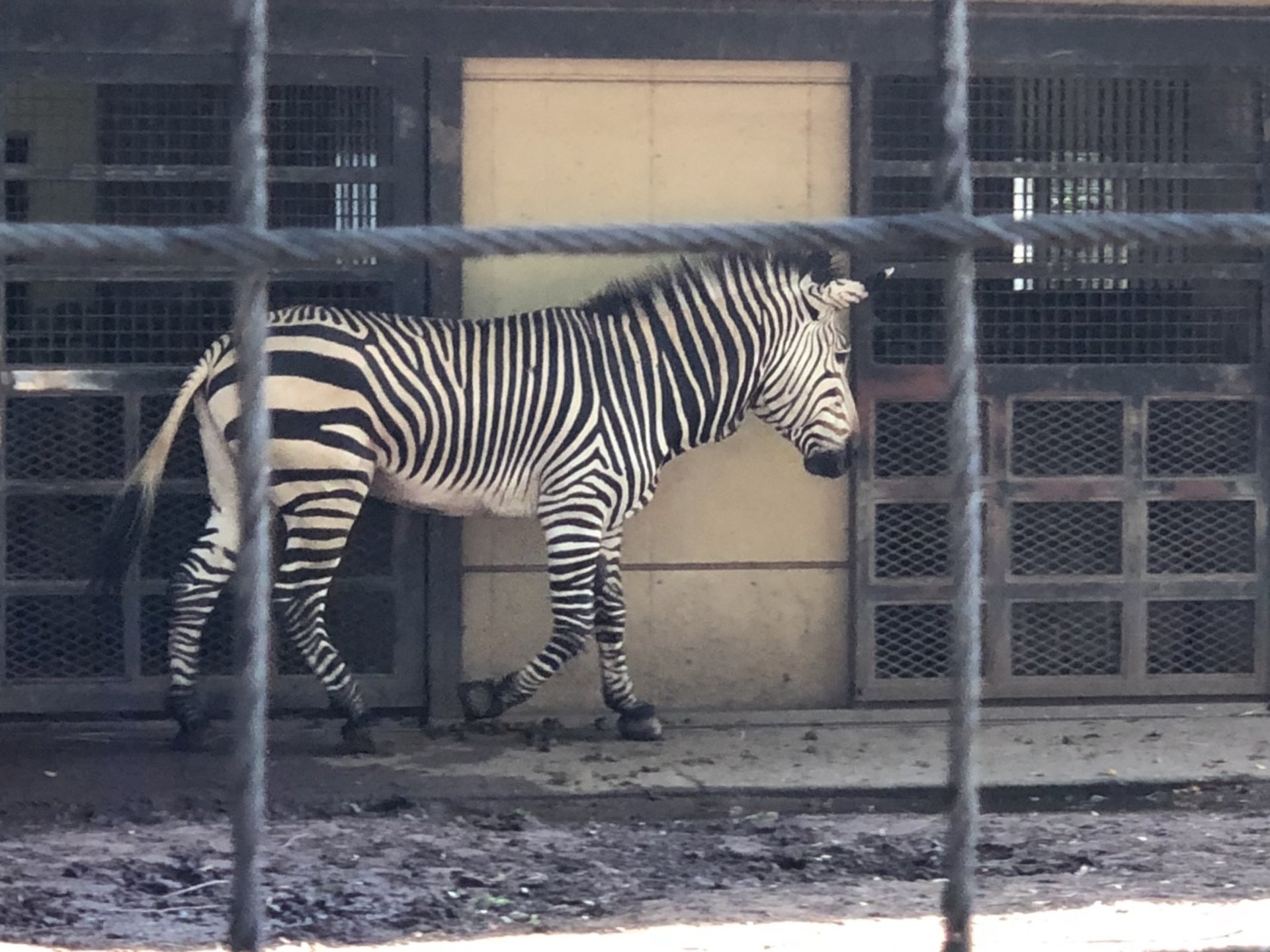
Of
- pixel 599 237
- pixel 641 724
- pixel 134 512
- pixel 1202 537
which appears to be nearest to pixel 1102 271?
pixel 1202 537

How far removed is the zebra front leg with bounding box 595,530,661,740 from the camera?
21.0ft

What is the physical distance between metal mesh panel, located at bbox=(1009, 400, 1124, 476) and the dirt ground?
167 cm

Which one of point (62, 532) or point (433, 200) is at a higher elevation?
point (433, 200)

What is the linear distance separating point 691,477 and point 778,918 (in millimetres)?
3025

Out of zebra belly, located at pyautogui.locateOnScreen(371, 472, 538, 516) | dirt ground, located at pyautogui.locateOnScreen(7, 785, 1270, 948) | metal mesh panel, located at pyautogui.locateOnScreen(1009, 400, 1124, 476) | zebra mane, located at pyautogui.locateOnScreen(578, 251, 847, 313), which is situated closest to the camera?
dirt ground, located at pyautogui.locateOnScreen(7, 785, 1270, 948)

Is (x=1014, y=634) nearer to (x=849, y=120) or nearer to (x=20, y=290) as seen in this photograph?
(x=849, y=120)

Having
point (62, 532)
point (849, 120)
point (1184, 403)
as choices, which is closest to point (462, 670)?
point (62, 532)

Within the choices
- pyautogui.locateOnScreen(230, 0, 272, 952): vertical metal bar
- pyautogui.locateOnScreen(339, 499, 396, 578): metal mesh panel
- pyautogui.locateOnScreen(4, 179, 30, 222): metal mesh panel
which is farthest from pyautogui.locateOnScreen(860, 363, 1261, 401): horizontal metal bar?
pyautogui.locateOnScreen(230, 0, 272, 952): vertical metal bar

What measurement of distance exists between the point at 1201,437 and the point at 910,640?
4.83ft

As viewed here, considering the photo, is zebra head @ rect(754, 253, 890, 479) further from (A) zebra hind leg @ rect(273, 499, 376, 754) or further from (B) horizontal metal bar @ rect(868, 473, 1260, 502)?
(A) zebra hind leg @ rect(273, 499, 376, 754)

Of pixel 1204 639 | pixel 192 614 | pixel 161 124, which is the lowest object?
pixel 1204 639

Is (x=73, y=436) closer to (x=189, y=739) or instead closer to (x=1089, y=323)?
(x=189, y=739)

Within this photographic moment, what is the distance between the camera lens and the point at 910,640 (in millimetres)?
6902

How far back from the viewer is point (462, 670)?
6668mm
